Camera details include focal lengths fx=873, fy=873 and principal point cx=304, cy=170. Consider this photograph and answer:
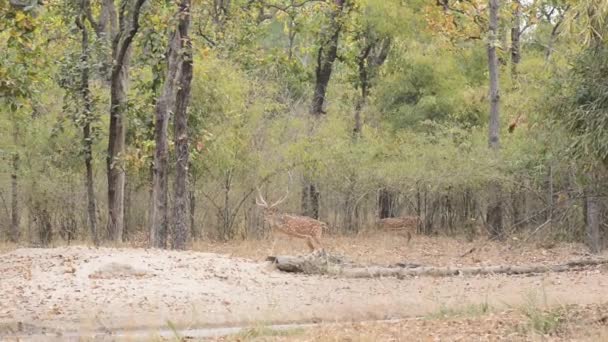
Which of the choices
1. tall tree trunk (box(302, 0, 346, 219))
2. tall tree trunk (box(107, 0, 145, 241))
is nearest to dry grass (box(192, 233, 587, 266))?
tall tree trunk (box(302, 0, 346, 219))

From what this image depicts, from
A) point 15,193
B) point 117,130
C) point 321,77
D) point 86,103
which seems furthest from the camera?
point 321,77

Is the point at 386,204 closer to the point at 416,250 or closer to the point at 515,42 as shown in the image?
the point at 416,250

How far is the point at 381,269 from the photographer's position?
642 inches

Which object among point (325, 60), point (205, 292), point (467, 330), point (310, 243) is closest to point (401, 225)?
point (310, 243)

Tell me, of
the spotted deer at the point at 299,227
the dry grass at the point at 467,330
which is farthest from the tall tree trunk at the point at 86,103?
the dry grass at the point at 467,330

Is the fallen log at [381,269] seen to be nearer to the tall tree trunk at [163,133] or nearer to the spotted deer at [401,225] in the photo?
the tall tree trunk at [163,133]

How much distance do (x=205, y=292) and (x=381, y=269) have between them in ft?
13.3

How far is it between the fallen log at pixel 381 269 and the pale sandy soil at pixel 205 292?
31 centimetres

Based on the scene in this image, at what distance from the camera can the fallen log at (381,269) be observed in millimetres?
16047

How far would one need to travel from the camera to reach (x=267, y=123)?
1025 inches

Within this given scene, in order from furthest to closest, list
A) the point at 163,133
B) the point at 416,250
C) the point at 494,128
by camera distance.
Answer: the point at 494,128 < the point at 416,250 < the point at 163,133

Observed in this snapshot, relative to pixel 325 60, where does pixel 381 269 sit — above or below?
below

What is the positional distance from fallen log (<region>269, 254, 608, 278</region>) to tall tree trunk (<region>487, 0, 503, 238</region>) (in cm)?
626

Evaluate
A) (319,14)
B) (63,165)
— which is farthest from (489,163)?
(63,165)
